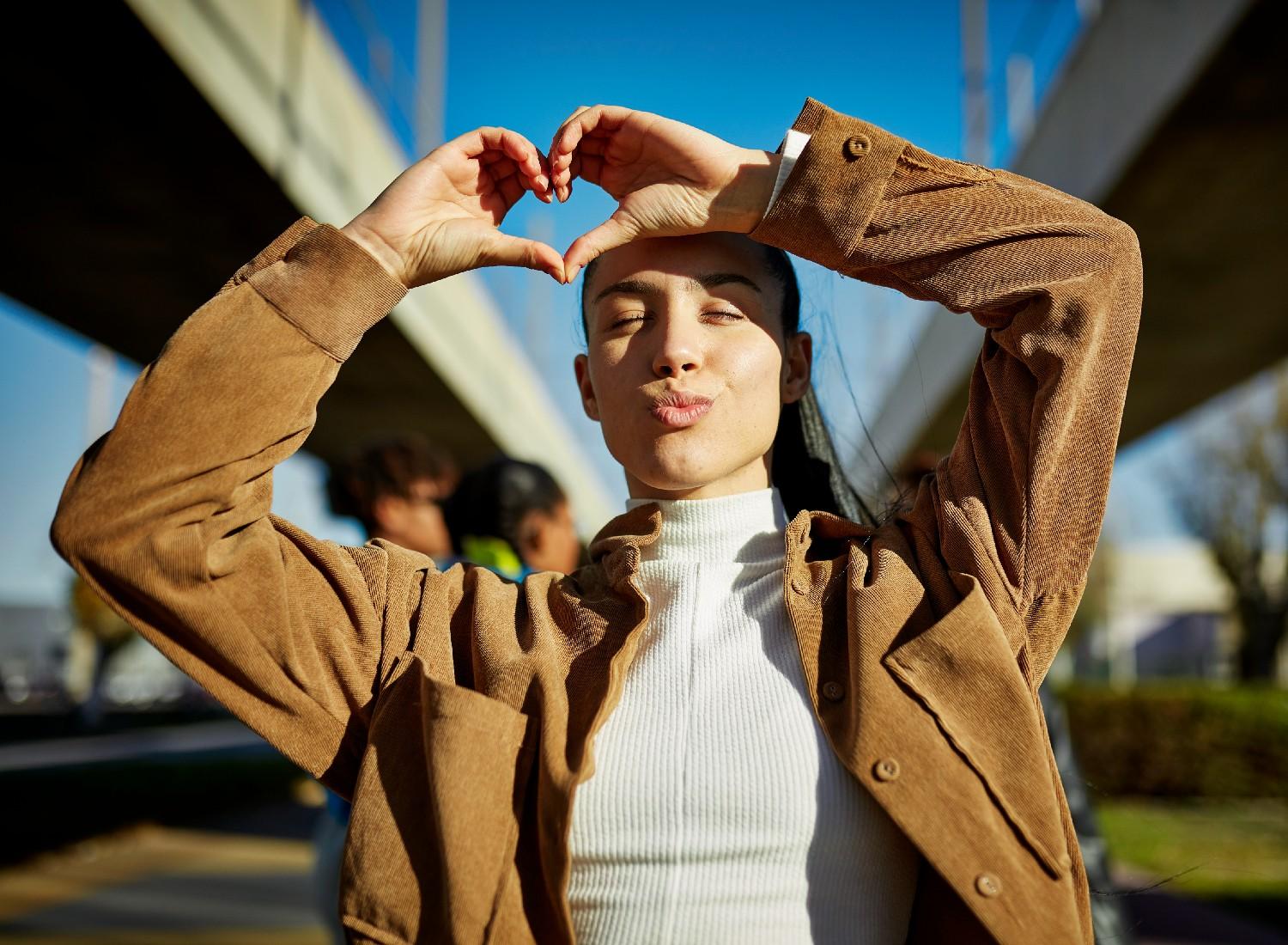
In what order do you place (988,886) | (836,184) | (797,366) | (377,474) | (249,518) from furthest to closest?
1. (377,474)
2. (797,366)
3. (836,184)
4. (249,518)
5. (988,886)

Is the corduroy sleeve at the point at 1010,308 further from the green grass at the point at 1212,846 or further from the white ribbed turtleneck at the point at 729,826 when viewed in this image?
the green grass at the point at 1212,846

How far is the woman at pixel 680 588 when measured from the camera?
1.52 meters

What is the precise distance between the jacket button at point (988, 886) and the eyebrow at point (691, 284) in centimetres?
95

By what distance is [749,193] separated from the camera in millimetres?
1767

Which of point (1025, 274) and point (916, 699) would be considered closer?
point (916, 699)

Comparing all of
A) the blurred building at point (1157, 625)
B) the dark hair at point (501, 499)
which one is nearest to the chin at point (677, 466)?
the dark hair at point (501, 499)

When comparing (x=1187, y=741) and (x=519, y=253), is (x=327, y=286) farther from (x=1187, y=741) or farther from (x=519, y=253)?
(x=1187, y=741)

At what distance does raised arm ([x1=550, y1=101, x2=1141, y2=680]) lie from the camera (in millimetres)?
1639

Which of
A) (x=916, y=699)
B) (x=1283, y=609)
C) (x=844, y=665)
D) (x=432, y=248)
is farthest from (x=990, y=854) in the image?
(x=1283, y=609)

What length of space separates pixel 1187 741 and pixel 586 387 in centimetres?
1562

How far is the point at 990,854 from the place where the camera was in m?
1.48

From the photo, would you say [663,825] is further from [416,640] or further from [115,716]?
[115,716]

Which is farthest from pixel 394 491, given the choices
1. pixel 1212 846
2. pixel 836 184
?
pixel 1212 846

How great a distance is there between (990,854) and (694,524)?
69cm
